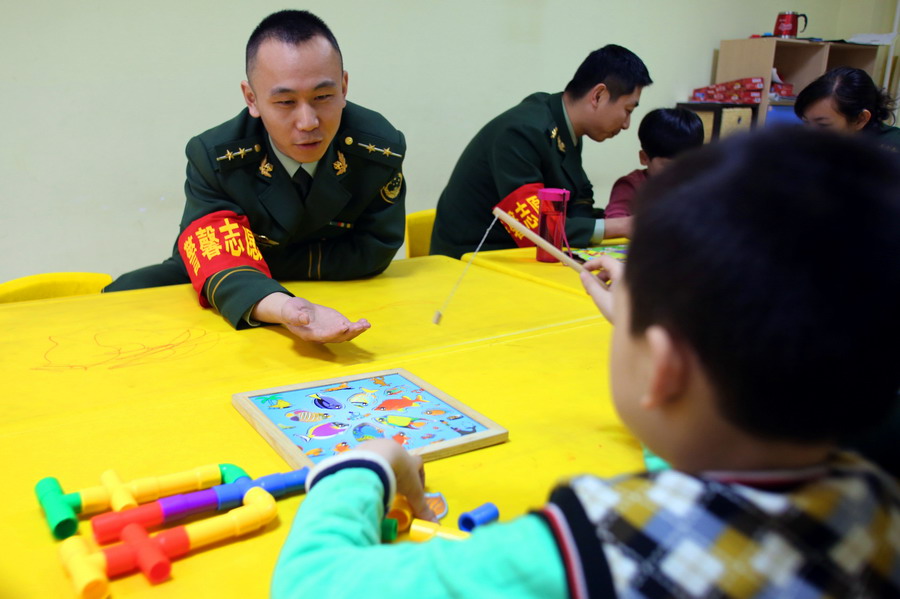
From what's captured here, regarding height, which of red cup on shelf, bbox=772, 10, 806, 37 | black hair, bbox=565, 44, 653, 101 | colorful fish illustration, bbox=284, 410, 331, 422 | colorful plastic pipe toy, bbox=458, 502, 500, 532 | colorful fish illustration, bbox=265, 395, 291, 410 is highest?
red cup on shelf, bbox=772, 10, 806, 37

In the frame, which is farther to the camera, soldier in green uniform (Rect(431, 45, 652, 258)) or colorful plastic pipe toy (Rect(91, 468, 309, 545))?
soldier in green uniform (Rect(431, 45, 652, 258))

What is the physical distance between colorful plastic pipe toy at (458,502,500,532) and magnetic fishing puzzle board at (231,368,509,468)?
13 cm

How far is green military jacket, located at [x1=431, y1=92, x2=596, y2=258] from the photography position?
6.95 feet

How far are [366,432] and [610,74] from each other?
178 cm

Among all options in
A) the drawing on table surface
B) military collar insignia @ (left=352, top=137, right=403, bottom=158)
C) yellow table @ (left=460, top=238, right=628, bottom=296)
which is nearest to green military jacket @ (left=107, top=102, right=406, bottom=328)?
military collar insignia @ (left=352, top=137, right=403, bottom=158)

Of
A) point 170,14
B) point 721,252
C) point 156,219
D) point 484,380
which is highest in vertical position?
point 170,14

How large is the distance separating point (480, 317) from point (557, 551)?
96cm

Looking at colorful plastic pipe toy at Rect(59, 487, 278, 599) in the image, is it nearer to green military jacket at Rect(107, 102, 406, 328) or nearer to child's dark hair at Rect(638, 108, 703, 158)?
green military jacket at Rect(107, 102, 406, 328)

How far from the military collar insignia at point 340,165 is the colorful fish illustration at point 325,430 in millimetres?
803

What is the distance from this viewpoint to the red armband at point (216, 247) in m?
1.38

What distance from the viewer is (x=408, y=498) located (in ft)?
2.20

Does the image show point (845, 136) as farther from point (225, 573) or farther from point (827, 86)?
point (827, 86)

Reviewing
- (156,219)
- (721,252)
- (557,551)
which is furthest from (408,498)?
(156,219)

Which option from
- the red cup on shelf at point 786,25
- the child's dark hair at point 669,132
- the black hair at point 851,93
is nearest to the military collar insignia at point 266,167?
the child's dark hair at point 669,132
